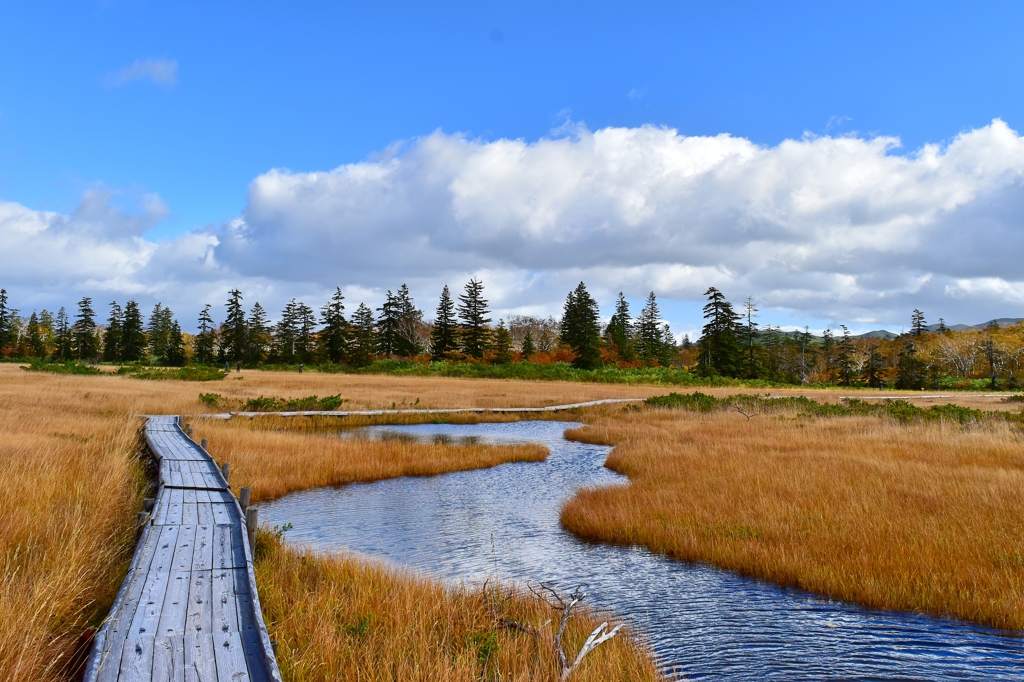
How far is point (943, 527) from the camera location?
32.2ft

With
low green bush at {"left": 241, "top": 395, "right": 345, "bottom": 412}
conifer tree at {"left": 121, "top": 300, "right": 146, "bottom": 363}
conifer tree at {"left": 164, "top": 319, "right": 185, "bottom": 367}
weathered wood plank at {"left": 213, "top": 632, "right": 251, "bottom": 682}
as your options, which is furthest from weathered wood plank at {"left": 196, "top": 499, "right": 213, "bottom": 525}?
conifer tree at {"left": 121, "top": 300, "right": 146, "bottom": 363}

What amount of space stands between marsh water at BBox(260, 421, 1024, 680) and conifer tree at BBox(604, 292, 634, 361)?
2929 inches

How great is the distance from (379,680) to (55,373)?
47449 millimetres

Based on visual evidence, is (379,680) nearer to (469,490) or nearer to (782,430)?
(469,490)

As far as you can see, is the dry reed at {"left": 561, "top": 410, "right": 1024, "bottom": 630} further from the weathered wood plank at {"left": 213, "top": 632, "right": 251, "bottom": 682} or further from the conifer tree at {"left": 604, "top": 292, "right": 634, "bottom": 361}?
the conifer tree at {"left": 604, "top": 292, "right": 634, "bottom": 361}

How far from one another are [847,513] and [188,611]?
10357mm

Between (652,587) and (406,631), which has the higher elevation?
(406,631)

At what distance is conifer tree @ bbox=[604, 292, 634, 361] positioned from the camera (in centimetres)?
8904

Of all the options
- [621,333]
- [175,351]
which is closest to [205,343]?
[175,351]

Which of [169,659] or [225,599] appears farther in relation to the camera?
[225,599]

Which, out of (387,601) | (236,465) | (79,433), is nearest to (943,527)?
(387,601)

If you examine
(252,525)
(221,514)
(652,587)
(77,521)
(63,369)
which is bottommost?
(652,587)

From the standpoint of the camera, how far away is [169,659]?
4664mm

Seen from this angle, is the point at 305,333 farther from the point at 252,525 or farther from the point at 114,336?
the point at 252,525
